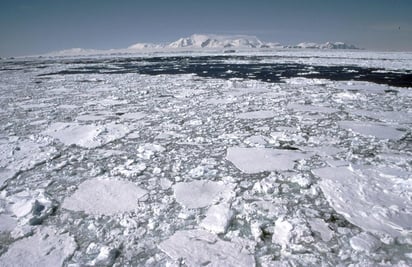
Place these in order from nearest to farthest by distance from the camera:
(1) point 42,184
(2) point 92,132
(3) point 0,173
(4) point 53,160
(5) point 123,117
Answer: (1) point 42,184
(3) point 0,173
(4) point 53,160
(2) point 92,132
(5) point 123,117

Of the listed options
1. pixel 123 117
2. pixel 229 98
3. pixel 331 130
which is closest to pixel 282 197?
pixel 331 130

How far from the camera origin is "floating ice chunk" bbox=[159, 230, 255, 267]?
6.14 feet

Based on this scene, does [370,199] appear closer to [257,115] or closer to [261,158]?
[261,158]

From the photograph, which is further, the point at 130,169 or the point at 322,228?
the point at 130,169

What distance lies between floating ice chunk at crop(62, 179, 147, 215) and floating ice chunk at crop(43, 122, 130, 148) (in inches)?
53.5

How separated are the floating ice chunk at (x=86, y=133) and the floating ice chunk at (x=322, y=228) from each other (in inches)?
130

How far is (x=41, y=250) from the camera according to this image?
2.02 meters

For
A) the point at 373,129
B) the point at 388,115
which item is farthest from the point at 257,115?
the point at 388,115

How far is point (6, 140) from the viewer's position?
4.44 m

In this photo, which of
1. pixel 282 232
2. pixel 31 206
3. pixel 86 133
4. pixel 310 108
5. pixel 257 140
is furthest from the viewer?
pixel 310 108

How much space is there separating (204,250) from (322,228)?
40.1 inches

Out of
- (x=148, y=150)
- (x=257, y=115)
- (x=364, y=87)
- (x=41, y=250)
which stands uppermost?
(x=364, y=87)

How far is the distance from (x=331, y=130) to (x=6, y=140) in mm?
5634

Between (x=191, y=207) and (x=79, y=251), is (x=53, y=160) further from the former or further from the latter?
(x=191, y=207)
